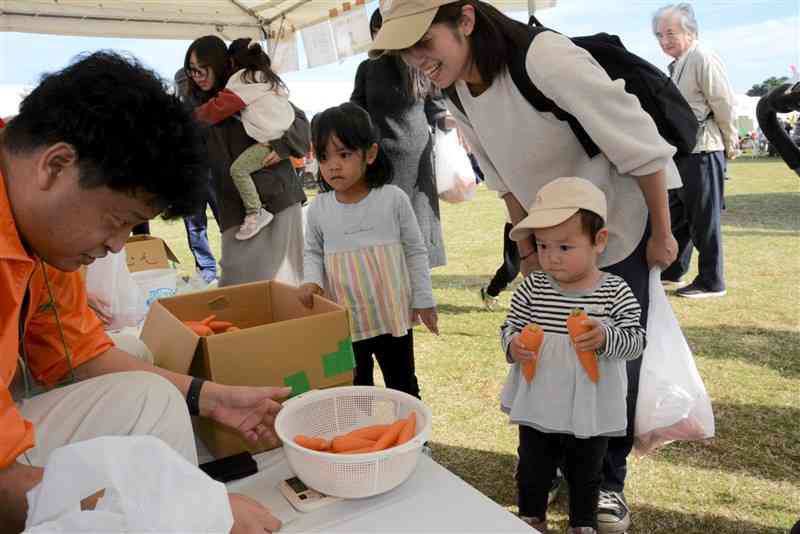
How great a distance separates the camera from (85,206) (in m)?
0.84

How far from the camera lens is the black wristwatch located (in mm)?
1140

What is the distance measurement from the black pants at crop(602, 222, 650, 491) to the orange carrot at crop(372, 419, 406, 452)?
0.76 m

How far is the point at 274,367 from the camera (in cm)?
124

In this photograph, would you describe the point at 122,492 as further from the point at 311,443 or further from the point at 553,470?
the point at 553,470

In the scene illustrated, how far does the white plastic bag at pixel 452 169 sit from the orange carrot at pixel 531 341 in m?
1.59

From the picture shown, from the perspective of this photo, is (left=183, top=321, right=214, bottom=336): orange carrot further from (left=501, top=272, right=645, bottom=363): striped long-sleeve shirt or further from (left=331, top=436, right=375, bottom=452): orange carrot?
(left=501, top=272, right=645, bottom=363): striped long-sleeve shirt

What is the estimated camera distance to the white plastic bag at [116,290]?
Result: 195cm

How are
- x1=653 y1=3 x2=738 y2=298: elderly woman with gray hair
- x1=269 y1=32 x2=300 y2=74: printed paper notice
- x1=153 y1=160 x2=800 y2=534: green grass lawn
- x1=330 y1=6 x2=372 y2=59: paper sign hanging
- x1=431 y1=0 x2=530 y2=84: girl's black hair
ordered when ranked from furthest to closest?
x1=269 y1=32 x2=300 y2=74: printed paper notice
x1=330 y1=6 x2=372 y2=59: paper sign hanging
x1=653 y1=3 x2=738 y2=298: elderly woman with gray hair
x1=153 y1=160 x2=800 y2=534: green grass lawn
x1=431 y1=0 x2=530 y2=84: girl's black hair

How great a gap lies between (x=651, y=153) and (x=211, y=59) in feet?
7.54

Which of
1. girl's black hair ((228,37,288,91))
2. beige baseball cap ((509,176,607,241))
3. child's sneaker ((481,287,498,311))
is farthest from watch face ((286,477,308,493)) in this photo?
child's sneaker ((481,287,498,311))

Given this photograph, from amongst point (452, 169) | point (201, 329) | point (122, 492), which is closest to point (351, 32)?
point (452, 169)

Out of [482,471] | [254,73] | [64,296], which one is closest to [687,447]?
[482,471]

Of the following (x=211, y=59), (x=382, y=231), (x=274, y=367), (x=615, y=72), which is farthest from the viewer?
(x=211, y=59)

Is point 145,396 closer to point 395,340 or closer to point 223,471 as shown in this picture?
point 223,471
